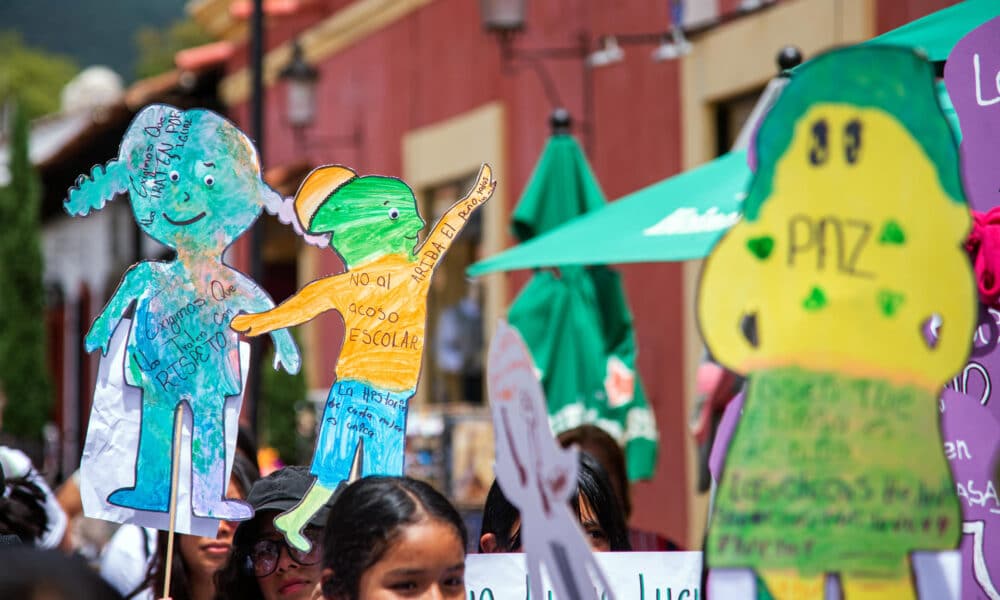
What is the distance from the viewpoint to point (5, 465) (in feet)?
17.5

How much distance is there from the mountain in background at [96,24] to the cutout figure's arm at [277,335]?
65.1 m

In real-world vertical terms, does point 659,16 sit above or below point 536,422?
above

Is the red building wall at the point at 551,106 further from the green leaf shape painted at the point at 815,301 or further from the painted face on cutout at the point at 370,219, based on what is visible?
the green leaf shape painted at the point at 815,301

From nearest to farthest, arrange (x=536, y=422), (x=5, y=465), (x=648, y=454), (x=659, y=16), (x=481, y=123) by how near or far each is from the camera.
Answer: (x=536, y=422), (x=5, y=465), (x=648, y=454), (x=659, y=16), (x=481, y=123)

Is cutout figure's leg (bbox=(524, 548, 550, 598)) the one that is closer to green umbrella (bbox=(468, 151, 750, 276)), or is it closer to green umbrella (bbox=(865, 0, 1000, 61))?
green umbrella (bbox=(865, 0, 1000, 61))

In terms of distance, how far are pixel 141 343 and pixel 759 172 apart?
67.9 inches

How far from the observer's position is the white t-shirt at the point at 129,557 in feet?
16.2

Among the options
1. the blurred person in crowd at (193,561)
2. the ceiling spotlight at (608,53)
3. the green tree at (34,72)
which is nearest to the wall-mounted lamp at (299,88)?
the ceiling spotlight at (608,53)

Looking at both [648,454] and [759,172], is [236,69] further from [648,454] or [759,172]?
[759,172]

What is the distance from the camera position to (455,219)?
3.68m

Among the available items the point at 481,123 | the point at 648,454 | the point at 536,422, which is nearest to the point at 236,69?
the point at 481,123

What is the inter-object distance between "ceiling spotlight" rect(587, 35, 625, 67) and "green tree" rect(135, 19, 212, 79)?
38.4m

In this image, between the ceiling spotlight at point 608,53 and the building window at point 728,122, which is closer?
the building window at point 728,122

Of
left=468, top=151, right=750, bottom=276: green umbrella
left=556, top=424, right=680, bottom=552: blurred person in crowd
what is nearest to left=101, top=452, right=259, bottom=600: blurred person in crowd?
left=556, top=424, right=680, bottom=552: blurred person in crowd
